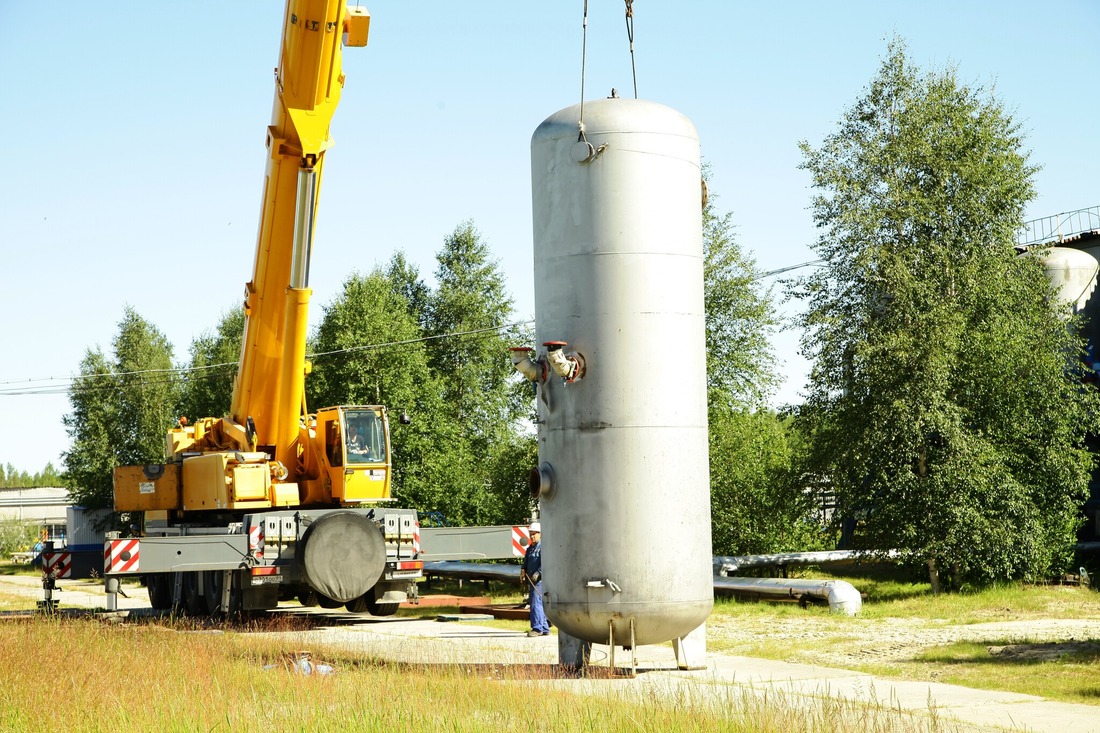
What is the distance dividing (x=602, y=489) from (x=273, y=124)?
27.8ft

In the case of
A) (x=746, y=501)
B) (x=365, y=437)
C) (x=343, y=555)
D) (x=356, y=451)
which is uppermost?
(x=365, y=437)

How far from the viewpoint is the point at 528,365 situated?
458 inches

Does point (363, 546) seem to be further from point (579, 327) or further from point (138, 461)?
point (138, 461)

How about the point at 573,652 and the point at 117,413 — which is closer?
the point at 573,652

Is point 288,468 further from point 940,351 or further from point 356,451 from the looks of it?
point 940,351

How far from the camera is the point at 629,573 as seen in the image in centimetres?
1112

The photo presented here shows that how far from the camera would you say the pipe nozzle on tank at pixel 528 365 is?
11.6 m

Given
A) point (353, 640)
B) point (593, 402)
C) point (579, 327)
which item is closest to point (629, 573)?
point (593, 402)

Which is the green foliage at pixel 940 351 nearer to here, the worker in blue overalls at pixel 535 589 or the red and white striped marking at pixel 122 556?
the worker in blue overalls at pixel 535 589

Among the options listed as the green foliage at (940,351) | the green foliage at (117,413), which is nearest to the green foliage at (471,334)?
the green foliage at (117,413)

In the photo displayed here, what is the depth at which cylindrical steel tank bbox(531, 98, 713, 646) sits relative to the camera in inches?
441

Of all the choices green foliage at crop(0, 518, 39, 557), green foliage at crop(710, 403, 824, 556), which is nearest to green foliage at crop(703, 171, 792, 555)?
green foliage at crop(710, 403, 824, 556)

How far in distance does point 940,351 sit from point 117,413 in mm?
40311

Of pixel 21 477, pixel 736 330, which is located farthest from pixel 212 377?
pixel 21 477
